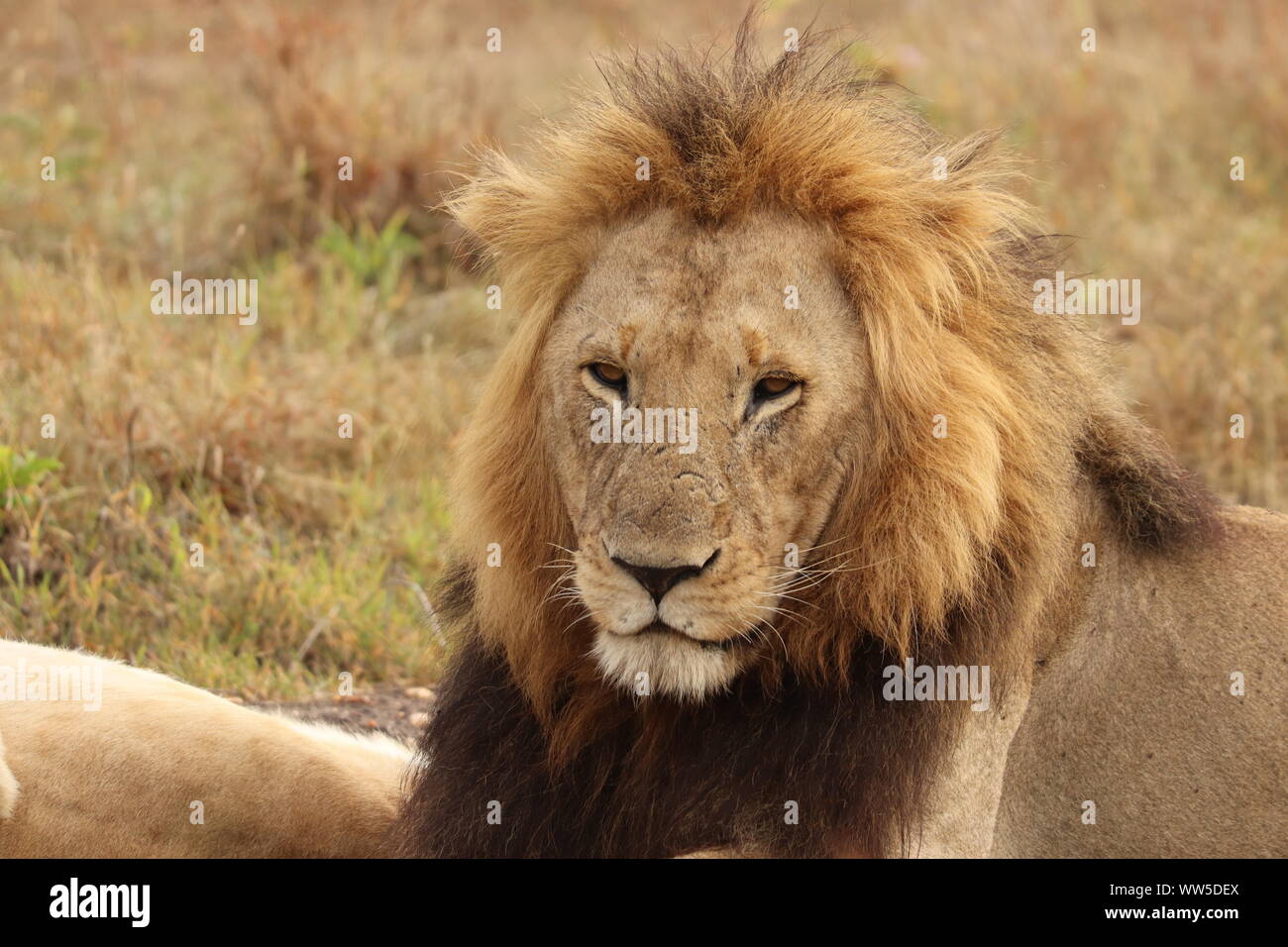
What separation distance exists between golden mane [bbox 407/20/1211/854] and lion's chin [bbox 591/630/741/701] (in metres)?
0.20

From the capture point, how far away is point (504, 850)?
3.45 metres

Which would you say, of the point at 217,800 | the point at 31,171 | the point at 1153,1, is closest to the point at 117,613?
Answer: the point at 217,800

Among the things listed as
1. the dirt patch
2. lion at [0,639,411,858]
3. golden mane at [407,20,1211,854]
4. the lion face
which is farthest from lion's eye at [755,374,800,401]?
the dirt patch

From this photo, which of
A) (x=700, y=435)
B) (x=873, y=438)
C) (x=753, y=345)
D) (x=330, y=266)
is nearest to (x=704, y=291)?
(x=753, y=345)

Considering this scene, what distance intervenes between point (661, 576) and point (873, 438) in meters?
0.53

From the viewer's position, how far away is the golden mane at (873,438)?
10.2ft

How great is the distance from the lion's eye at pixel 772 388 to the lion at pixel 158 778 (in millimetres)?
1413

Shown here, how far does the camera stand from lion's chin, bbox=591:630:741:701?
2.95m

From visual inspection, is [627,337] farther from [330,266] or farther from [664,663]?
[330,266]

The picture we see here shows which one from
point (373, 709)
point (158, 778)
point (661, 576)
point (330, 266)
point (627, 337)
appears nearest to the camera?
point (661, 576)

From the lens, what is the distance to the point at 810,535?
3131mm

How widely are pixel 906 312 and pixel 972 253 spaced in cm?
23

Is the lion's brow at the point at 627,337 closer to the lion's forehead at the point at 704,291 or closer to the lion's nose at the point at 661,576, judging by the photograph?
the lion's forehead at the point at 704,291

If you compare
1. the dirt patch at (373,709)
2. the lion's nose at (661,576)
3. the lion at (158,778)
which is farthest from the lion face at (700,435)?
the dirt patch at (373,709)
